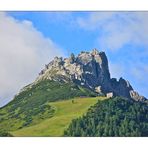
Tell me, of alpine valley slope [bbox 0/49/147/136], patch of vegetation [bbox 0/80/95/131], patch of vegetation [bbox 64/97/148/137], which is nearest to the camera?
patch of vegetation [bbox 64/97/148/137]

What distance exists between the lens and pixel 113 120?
1495 centimetres

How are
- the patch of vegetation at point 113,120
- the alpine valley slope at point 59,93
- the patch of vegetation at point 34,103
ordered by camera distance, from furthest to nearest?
the patch of vegetation at point 34,103, the alpine valley slope at point 59,93, the patch of vegetation at point 113,120

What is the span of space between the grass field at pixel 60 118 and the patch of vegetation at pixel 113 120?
0.08 metres

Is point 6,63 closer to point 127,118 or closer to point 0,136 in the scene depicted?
point 0,136

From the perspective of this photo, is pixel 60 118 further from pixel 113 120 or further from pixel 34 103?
pixel 113 120

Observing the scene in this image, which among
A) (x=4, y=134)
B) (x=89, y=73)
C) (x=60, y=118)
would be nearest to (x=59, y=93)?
(x=60, y=118)

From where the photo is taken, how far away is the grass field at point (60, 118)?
48.4ft

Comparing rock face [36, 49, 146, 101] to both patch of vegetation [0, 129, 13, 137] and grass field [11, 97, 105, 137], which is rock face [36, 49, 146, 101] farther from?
patch of vegetation [0, 129, 13, 137]

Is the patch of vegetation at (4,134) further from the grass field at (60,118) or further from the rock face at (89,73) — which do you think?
the rock face at (89,73)

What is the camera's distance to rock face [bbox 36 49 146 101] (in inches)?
583

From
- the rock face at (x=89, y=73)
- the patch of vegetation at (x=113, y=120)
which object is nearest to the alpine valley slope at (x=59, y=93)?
the rock face at (x=89, y=73)

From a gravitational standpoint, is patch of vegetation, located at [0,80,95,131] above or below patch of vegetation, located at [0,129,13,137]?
above

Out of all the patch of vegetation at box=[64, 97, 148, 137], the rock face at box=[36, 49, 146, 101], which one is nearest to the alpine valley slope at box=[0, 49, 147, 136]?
the rock face at box=[36, 49, 146, 101]

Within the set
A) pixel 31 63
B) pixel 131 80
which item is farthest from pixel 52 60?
pixel 131 80
